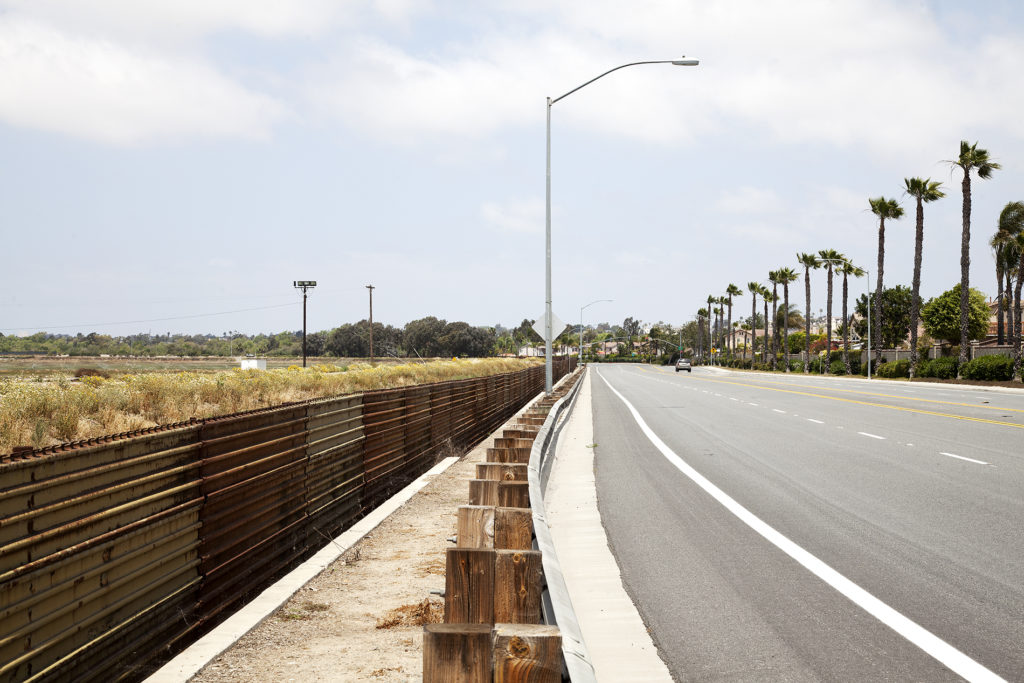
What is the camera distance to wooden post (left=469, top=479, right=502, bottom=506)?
616 cm

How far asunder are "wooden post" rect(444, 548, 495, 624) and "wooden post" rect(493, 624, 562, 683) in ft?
2.07

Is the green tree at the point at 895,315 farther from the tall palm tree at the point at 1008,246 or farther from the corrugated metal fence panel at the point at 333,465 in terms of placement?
the corrugated metal fence panel at the point at 333,465

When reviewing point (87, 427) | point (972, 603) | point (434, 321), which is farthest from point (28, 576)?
point (434, 321)

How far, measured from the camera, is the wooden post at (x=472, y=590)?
3.57 metres

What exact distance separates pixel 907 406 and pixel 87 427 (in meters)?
25.9

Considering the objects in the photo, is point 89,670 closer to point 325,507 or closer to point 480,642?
point 480,642

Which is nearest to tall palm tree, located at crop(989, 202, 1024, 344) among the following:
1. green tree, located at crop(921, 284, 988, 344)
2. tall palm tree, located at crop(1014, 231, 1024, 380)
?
tall palm tree, located at crop(1014, 231, 1024, 380)

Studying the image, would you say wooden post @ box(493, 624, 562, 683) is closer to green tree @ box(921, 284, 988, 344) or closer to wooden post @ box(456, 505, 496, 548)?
wooden post @ box(456, 505, 496, 548)

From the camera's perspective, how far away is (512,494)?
6.08 meters

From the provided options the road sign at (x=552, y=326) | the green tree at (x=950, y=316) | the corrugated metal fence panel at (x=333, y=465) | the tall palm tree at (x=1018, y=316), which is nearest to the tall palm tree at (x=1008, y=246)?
the tall palm tree at (x=1018, y=316)

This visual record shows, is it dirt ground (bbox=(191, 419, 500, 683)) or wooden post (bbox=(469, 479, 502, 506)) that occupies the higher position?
wooden post (bbox=(469, 479, 502, 506))

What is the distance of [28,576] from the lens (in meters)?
3.94

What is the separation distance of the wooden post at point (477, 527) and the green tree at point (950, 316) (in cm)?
10730

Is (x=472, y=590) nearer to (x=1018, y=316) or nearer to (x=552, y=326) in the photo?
(x=552, y=326)
